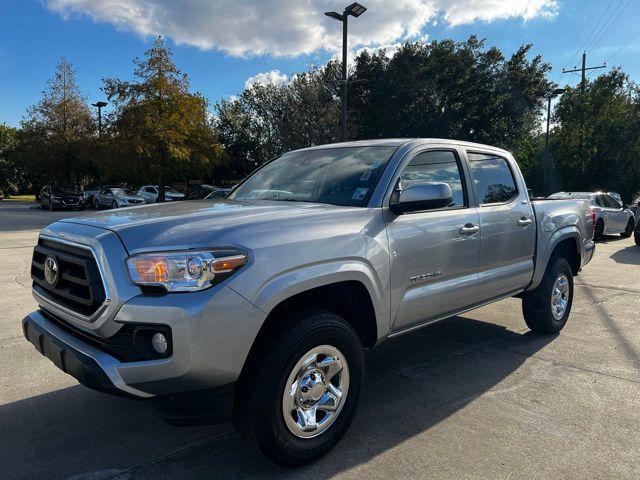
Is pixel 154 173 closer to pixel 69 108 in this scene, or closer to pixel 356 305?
pixel 69 108

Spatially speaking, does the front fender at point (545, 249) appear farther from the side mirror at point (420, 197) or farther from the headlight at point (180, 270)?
the headlight at point (180, 270)

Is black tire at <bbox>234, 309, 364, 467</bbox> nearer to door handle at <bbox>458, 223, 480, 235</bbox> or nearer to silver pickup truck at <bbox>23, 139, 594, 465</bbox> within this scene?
silver pickup truck at <bbox>23, 139, 594, 465</bbox>

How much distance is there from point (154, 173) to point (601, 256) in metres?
22.9

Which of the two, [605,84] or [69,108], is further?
[69,108]

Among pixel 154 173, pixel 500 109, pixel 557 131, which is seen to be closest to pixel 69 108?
pixel 154 173

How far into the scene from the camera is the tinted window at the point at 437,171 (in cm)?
388

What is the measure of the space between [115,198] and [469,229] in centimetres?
2827

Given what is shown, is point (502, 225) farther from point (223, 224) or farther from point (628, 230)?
point (628, 230)

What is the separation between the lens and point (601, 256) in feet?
39.7

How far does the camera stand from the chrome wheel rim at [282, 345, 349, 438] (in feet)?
9.27

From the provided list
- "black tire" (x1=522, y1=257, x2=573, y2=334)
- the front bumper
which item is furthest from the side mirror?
"black tire" (x1=522, y1=257, x2=573, y2=334)

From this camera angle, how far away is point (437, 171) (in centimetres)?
416

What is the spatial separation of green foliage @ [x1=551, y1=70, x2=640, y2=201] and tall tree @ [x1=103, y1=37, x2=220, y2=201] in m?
22.2

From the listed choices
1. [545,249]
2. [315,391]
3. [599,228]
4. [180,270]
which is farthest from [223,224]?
[599,228]
